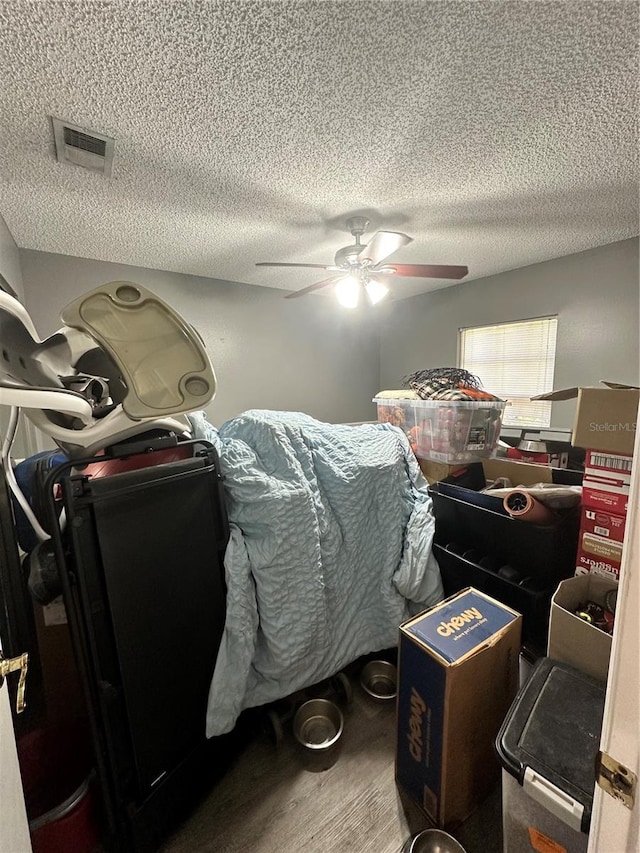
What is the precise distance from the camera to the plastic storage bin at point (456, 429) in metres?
2.03

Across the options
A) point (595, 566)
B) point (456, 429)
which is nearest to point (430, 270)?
point (456, 429)

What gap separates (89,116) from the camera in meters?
1.36

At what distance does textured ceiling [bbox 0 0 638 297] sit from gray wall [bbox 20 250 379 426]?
48 centimetres

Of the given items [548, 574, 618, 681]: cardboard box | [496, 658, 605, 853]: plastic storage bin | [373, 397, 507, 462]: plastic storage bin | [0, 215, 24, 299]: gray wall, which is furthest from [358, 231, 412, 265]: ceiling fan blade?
[0, 215, 24, 299]: gray wall

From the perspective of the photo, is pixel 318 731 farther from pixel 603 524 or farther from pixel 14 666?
pixel 603 524

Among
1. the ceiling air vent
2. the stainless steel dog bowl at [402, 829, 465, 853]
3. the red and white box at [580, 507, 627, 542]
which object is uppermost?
the ceiling air vent

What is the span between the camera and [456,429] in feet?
6.64

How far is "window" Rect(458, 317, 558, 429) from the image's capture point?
3.21m

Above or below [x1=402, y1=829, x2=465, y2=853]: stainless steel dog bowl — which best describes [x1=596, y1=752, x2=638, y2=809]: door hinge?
above

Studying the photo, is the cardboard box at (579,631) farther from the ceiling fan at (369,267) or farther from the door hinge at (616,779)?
the ceiling fan at (369,267)

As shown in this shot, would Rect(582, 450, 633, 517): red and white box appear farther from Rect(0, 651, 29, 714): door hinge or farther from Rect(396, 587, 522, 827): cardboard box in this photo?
Rect(0, 651, 29, 714): door hinge

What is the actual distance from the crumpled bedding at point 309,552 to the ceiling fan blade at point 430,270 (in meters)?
1.21

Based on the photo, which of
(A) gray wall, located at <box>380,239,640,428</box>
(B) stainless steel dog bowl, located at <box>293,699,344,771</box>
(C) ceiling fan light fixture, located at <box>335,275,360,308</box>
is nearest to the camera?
(B) stainless steel dog bowl, located at <box>293,699,344,771</box>

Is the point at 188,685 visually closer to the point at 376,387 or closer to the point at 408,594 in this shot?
the point at 408,594
